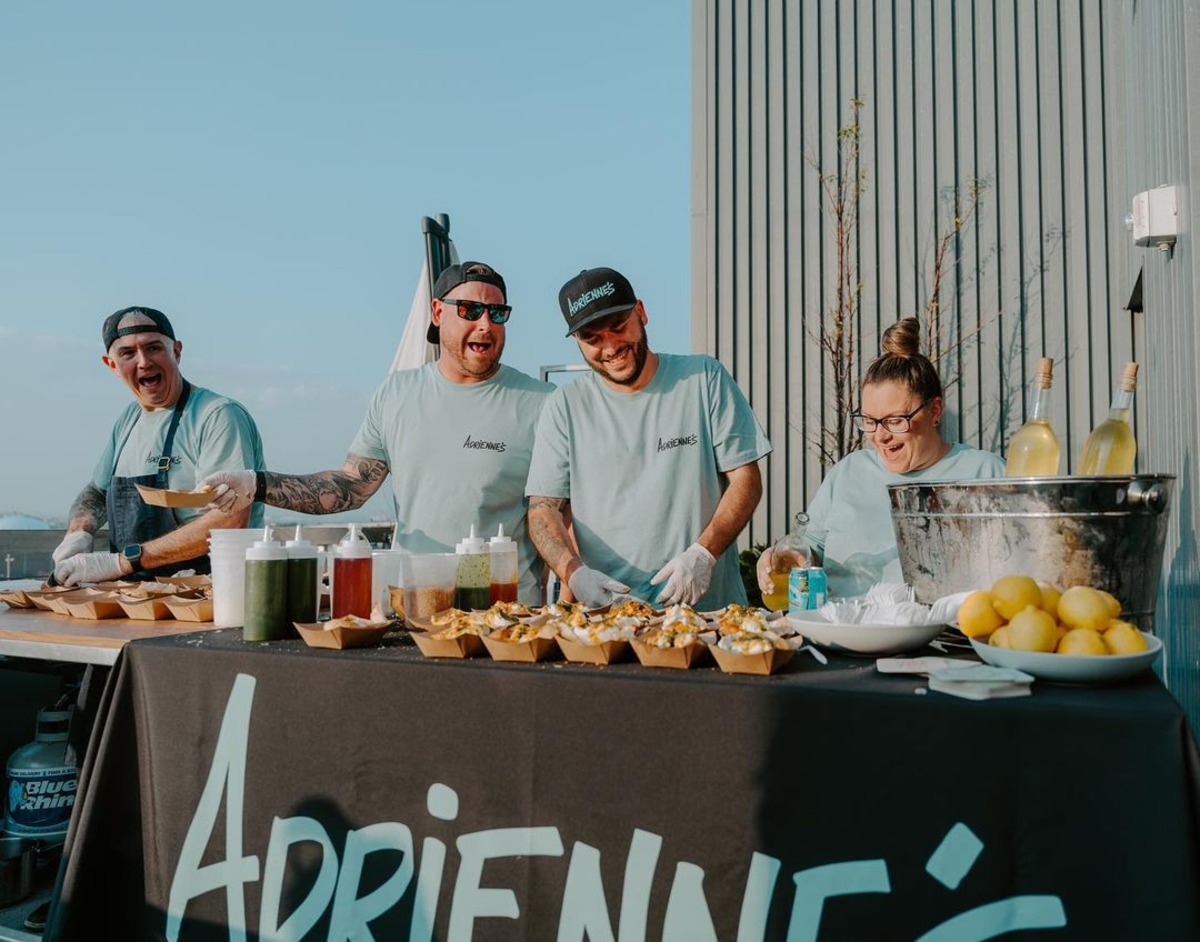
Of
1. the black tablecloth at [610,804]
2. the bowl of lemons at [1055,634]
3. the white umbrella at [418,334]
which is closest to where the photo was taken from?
the black tablecloth at [610,804]

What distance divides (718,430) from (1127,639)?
1.59 metres

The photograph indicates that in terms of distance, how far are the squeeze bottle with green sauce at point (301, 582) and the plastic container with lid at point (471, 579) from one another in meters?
0.33

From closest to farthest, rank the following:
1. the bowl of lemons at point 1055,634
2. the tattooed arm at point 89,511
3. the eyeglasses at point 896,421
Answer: the bowl of lemons at point 1055,634
the eyeglasses at point 896,421
the tattooed arm at point 89,511

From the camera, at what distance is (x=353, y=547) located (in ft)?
6.68

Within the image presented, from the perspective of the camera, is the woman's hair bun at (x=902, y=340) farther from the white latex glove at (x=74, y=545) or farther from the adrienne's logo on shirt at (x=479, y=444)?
the white latex glove at (x=74, y=545)

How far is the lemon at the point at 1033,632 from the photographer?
1.35 metres

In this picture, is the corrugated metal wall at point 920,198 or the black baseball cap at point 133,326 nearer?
the black baseball cap at point 133,326

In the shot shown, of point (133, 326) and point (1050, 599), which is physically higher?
point (133, 326)

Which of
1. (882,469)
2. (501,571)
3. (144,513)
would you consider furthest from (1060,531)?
(144,513)

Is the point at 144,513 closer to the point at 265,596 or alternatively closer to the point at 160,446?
the point at 160,446

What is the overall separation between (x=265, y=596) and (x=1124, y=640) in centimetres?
167

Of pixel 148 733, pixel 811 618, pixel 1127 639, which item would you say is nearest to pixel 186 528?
pixel 148 733

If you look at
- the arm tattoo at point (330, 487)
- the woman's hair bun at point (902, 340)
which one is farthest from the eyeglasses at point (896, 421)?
the arm tattoo at point (330, 487)

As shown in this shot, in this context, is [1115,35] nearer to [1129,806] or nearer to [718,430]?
[718,430]
